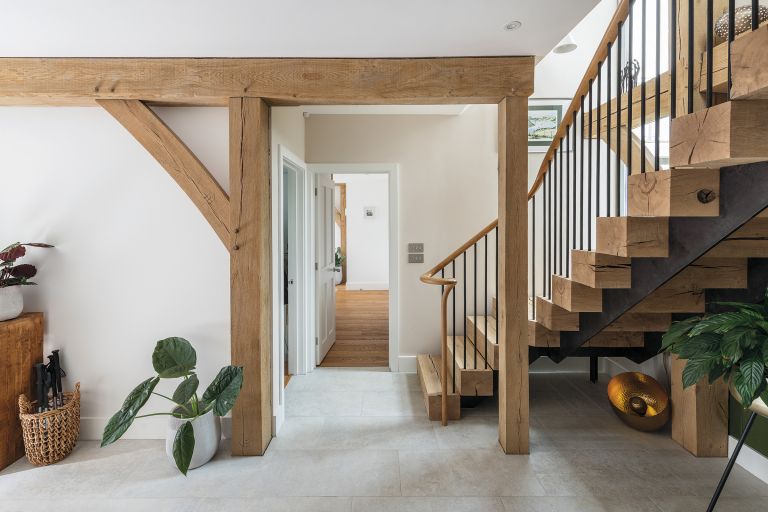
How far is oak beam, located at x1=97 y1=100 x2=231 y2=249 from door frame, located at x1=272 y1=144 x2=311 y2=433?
1.12 feet

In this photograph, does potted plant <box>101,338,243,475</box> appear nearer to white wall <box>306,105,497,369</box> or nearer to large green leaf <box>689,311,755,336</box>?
white wall <box>306,105,497,369</box>

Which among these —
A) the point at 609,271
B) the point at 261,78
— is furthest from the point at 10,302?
the point at 609,271

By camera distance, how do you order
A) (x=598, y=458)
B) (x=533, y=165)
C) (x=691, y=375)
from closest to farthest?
(x=691, y=375)
(x=598, y=458)
(x=533, y=165)

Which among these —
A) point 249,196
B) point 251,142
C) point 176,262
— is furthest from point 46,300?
point 251,142

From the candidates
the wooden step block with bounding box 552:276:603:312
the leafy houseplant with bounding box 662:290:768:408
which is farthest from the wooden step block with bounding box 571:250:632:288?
the leafy houseplant with bounding box 662:290:768:408

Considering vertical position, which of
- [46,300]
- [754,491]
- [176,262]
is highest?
[176,262]

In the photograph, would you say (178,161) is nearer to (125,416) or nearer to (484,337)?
(125,416)

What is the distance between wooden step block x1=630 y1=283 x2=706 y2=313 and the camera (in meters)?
2.53

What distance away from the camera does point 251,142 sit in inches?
98.0

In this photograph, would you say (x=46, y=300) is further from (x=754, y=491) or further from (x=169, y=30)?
(x=754, y=491)

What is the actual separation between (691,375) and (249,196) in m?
2.33

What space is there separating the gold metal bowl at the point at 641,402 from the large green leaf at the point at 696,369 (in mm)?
1177

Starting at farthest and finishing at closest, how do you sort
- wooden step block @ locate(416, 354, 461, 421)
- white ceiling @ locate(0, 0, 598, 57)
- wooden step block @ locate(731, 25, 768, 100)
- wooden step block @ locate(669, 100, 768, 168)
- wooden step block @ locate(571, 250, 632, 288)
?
wooden step block @ locate(416, 354, 461, 421) < wooden step block @ locate(571, 250, 632, 288) < white ceiling @ locate(0, 0, 598, 57) < wooden step block @ locate(669, 100, 768, 168) < wooden step block @ locate(731, 25, 768, 100)

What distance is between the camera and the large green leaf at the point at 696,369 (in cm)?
173
